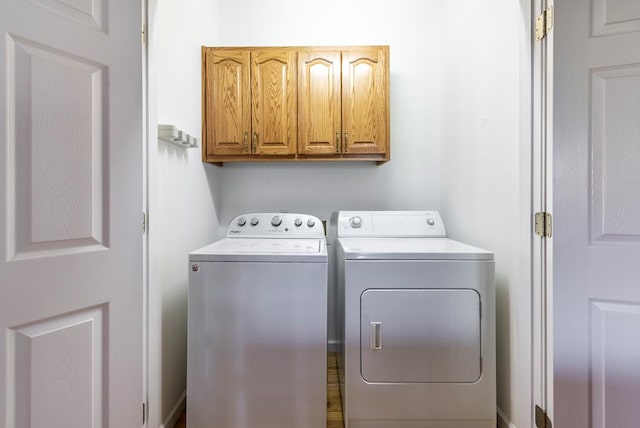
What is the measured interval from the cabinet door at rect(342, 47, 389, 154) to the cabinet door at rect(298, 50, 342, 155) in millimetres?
56

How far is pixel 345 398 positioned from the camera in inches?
54.1

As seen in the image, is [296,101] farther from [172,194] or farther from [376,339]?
[376,339]

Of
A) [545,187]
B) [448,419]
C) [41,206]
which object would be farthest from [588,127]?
[41,206]

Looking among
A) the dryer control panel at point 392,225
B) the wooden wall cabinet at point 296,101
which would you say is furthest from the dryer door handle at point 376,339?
the wooden wall cabinet at point 296,101

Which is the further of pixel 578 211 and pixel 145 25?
pixel 145 25

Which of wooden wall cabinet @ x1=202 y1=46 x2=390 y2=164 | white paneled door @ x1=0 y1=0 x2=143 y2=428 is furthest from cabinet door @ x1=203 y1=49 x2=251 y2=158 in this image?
white paneled door @ x1=0 y1=0 x2=143 y2=428

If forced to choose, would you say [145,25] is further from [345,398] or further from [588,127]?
[345,398]

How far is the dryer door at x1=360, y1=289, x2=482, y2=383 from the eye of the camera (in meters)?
1.33

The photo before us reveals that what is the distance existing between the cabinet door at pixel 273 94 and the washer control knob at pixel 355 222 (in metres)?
0.70

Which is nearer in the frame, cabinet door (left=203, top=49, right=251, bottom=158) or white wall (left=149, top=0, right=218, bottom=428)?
white wall (left=149, top=0, right=218, bottom=428)

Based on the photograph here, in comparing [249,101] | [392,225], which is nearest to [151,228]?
[249,101]

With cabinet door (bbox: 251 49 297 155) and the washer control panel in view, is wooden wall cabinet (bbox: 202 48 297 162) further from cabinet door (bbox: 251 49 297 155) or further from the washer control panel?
the washer control panel

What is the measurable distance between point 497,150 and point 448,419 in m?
1.35

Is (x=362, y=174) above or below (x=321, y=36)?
below
